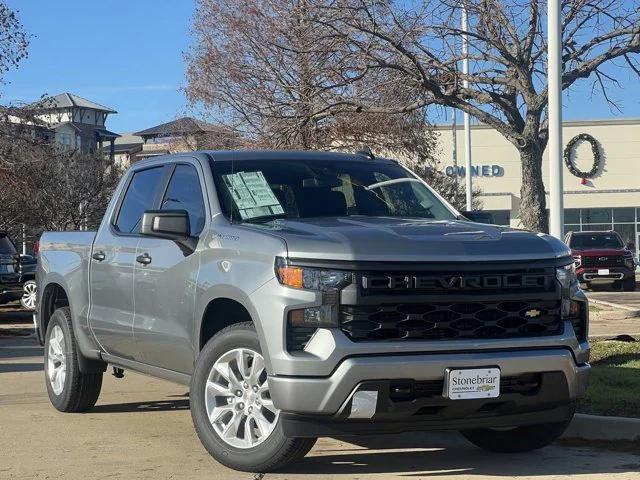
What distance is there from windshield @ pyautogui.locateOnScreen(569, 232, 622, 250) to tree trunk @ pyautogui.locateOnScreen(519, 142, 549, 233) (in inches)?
570

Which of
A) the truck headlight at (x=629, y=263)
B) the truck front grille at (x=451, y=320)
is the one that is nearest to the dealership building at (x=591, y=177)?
the truck headlight at (x=629, y=263)

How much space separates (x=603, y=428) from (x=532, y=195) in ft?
32.4

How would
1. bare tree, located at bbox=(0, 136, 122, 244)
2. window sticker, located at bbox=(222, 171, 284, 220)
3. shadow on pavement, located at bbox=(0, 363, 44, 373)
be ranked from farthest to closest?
bare tree, located at bbox=(0, 136, 122, 244)
shadow on pavement, located at bbox=(0, 363, 44, 373)
window sticker, located at bbox=(222, 171, 284, 220)

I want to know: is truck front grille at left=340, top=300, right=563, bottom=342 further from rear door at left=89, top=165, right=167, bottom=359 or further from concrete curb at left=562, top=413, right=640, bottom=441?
rear door at left=89, top=165, right=167, bottom=359

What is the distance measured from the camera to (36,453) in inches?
275

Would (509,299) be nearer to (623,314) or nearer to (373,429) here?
(373,429)

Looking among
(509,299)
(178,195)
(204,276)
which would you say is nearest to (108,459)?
(204,276)

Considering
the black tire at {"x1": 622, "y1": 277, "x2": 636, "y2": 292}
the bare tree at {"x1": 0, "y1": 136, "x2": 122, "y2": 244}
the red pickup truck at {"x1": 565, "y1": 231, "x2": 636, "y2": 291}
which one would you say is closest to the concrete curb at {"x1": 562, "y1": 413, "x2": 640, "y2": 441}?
the red pickup truck at {"x1": 565, "y1": 231, "x2": 636, "y2": 291}

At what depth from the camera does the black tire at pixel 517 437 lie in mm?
6629

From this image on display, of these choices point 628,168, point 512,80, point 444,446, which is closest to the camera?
point 444,446

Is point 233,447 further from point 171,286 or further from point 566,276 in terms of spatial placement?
point 566,276

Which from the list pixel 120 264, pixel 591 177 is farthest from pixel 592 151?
pixel 120 264

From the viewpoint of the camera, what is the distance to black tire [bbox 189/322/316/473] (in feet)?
19.2

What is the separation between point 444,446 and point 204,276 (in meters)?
2.15
